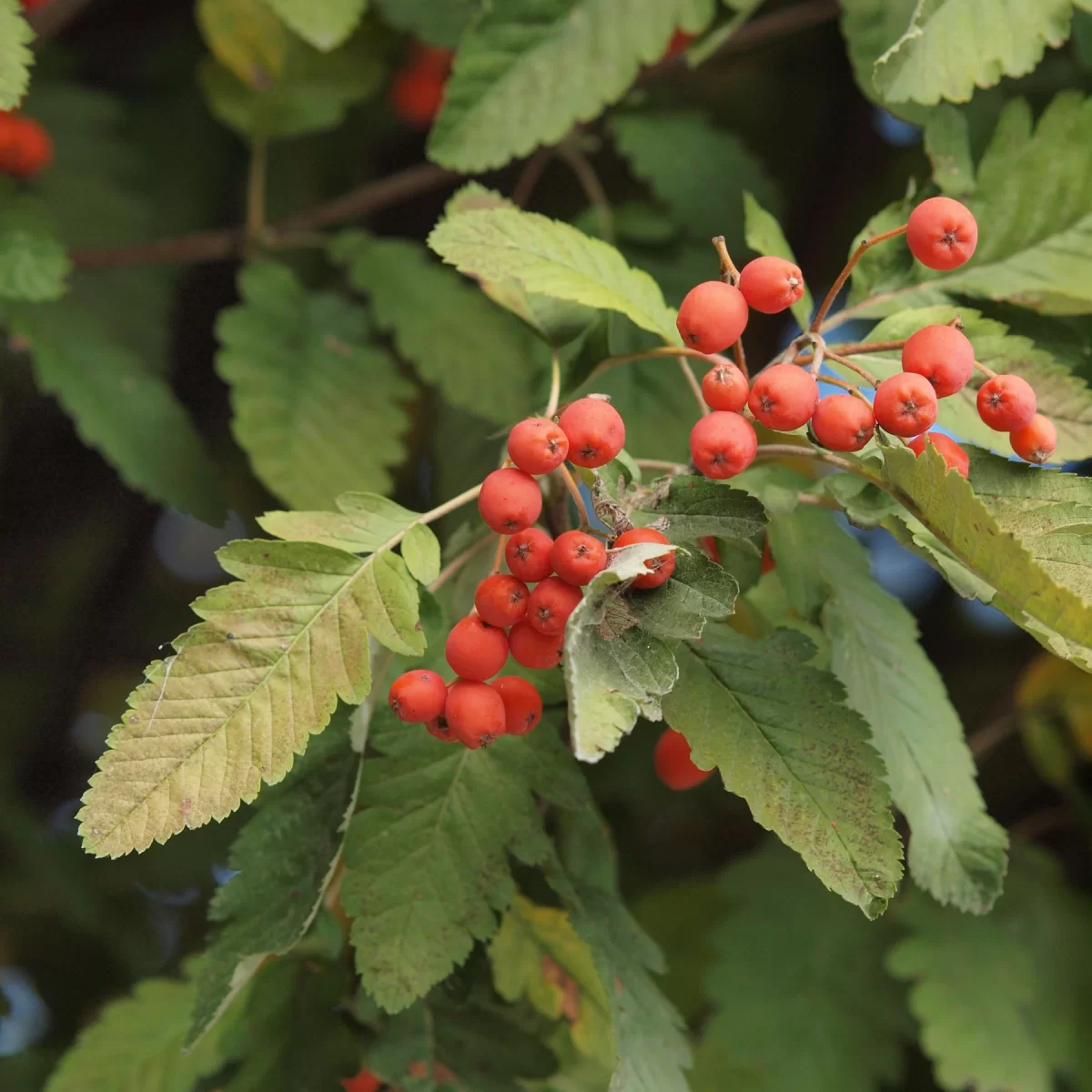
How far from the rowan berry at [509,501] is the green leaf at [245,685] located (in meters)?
0.10

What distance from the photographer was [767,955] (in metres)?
1.52

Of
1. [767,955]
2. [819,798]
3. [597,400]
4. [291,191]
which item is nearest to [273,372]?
[291,191]

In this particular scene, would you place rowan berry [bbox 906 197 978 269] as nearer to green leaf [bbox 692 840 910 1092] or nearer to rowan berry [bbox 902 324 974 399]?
rowan berry [bbox 902 324 974 399]

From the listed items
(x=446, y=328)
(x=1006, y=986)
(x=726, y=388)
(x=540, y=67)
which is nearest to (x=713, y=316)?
(x=726, y=388)

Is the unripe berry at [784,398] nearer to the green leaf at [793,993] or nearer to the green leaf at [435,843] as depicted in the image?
the green leaf at [435,843]

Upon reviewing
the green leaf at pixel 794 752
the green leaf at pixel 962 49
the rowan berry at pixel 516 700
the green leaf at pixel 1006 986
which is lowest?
the green leaf at pixel 1006 986

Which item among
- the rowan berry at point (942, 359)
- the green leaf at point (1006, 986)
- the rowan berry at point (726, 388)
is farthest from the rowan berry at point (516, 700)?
the green leaf at point (1006, 986)

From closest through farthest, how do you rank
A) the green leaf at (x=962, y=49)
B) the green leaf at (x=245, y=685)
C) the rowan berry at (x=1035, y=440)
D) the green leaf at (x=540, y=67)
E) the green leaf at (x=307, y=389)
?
the green leaf at (x=245, y=685) < the rowan berry at (x=1035, y=440) < the green leaf at (x=962, y=49) < the green leaf at (x=540, y=67) < the green leaf at (x=307, y=389)

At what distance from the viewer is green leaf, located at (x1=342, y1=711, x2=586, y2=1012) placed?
0.83m

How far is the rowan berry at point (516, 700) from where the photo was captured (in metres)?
0.76

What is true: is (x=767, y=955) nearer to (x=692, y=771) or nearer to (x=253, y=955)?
(x=692, y=771)

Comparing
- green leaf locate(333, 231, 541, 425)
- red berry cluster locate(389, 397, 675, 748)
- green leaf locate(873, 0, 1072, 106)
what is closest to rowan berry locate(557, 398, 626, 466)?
red berry cluster locate(389, 397, 675, 748)

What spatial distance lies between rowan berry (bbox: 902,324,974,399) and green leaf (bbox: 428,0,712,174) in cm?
51

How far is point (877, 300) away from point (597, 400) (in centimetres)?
39
